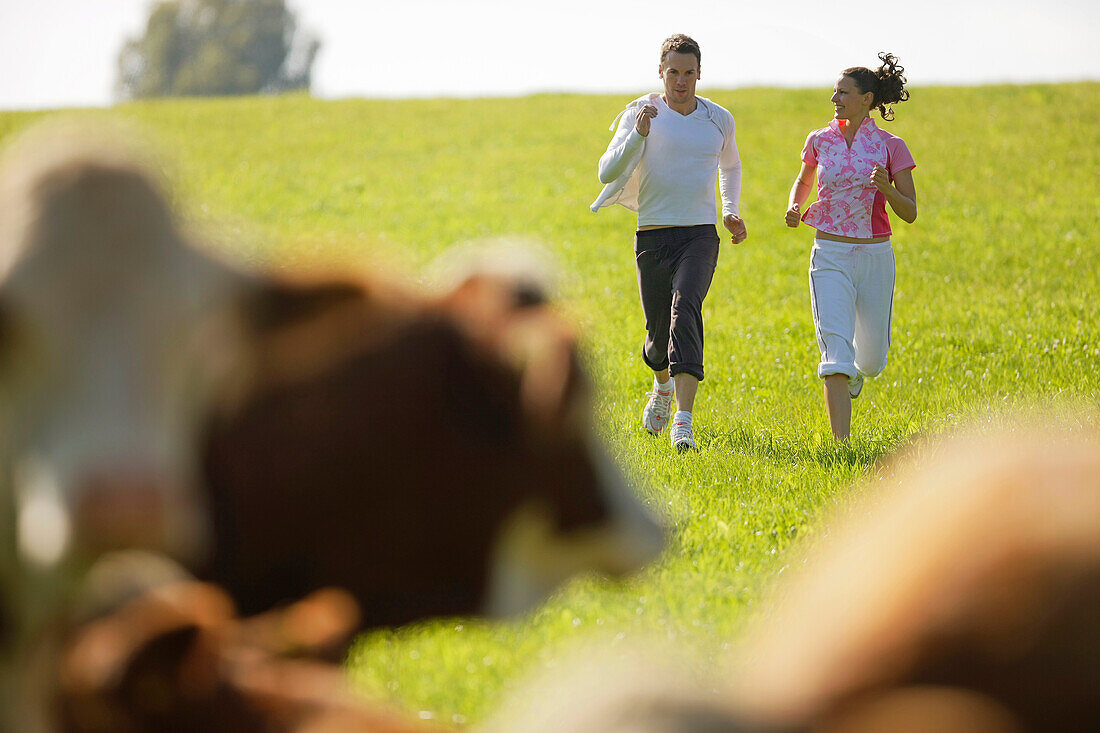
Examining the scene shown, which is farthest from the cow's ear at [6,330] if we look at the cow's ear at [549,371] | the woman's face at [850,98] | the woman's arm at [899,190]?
the woman's face at [850,98]

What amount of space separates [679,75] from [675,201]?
0.79m

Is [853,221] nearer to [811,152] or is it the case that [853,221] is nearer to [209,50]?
[811,152]

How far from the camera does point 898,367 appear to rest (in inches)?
352

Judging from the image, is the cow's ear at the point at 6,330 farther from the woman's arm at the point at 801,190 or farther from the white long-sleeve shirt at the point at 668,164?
the woman's arm at the point at 801,190

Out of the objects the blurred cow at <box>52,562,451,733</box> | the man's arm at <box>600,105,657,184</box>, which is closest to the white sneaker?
the man's arm at <box>600,105,657,184</box>

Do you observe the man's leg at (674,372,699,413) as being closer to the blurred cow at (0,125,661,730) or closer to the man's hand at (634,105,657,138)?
the man's hand at (634,105,657,138)

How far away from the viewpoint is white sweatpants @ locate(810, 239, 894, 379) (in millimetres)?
6180

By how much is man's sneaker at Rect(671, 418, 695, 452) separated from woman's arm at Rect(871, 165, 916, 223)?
70.6 inches

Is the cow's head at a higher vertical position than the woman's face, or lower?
lower

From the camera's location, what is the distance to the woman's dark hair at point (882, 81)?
6312 millimetres

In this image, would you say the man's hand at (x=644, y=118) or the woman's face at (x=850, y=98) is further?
the man's hand at (x=644, y=118)

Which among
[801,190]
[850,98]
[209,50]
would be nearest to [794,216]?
[801,190]

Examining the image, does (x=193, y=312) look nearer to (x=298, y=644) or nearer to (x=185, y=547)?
(x=185, y=547)

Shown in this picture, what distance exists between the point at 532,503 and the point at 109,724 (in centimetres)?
58
